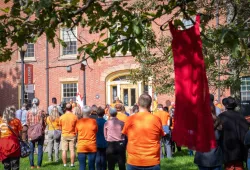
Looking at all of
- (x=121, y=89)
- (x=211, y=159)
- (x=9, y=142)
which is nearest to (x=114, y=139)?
(x=9, y=142)

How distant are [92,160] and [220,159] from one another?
3624 mm

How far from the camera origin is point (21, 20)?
6.29m

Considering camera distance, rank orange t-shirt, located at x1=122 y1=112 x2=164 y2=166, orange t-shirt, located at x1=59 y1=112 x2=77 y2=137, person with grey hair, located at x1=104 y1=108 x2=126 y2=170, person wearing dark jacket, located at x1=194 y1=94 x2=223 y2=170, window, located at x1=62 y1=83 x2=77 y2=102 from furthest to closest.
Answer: window, located at x1=62 y1=83 x2=77 y2=102 < orange t-shirt, located at x1=59 y1=112 x2=77 y2=137 < person with grey hair, located at x1=104 y1=108 x2=126 y2=170 < person wearing dark jacket, located at x1=194 y1=94 x2=223 y2=170 < orange t-shirt, located at x1=122 y1=112 x2=164 y2=166

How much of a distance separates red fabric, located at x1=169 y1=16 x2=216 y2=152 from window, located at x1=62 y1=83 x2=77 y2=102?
82.2 feet

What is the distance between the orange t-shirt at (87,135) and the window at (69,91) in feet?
65.9

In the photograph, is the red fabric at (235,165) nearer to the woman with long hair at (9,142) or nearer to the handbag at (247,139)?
the handbag at (247,139)

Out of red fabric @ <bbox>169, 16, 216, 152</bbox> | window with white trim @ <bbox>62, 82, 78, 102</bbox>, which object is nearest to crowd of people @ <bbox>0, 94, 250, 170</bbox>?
red fabric @ <bbox>169, 16, 216, 152</bbox>

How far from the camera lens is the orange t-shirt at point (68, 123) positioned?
1184 centimetres

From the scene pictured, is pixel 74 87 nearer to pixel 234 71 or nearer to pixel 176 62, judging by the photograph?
pixel 234 71

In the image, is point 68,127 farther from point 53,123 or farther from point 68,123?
point 53,123

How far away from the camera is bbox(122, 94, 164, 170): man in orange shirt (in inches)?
252

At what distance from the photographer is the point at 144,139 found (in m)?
6.41

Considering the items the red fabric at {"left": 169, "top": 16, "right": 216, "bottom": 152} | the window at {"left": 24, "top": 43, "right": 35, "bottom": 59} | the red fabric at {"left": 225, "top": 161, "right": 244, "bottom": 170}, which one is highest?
the window at {"left": 24, "top": 43, "right": 35, "bottom": 59}

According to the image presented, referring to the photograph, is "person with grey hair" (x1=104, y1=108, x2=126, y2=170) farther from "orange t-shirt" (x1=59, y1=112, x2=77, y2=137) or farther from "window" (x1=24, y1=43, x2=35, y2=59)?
"window" (x1=24, y1=43, x2=35, y2=59)
